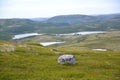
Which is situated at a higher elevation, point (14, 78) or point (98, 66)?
point (14, 78)

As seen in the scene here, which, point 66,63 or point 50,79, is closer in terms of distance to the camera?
point 50,79

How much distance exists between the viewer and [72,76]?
40438 mm

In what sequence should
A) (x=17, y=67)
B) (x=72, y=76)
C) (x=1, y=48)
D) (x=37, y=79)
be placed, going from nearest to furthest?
(x=37, y=79), (x=72, y=76), (x=17, y=67), (x=1, y=48)

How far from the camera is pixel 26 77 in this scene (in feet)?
123

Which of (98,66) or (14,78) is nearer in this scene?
(14,78)

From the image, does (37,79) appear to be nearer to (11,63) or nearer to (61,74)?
(61,74)

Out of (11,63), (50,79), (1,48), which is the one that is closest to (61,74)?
(50,79)

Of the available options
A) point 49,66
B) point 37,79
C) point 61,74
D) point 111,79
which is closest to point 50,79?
point 37,79

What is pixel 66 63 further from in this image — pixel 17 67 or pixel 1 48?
pixel 1 48

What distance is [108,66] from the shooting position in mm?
52906

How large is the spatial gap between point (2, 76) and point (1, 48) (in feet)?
102

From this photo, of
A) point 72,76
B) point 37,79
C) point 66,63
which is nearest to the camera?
point 37,79

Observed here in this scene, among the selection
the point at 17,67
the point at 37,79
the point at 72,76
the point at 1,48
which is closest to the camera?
the point at 37,79

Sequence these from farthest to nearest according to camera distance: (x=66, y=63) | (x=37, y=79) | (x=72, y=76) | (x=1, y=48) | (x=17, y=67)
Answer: (x=1, y=48) → (x=66, y=63) → (x=17, y=67) → (x=72, y=76) → (x=37, y=79)
